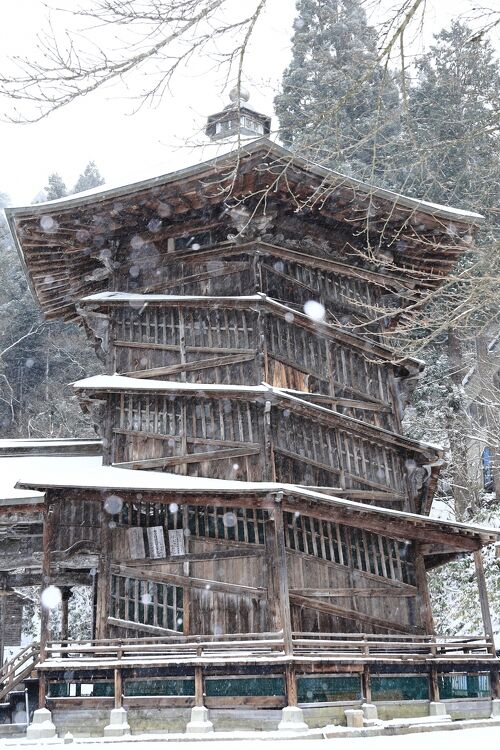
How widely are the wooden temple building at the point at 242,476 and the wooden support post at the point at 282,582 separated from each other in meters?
0.04

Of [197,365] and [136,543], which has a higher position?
[197,365]

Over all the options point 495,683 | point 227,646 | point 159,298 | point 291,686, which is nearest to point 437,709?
point 495,683

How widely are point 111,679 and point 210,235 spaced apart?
9.24 meters

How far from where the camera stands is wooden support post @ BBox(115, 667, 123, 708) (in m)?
12.1

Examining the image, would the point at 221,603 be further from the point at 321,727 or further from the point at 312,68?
the point at 312,68

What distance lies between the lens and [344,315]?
17094 mm

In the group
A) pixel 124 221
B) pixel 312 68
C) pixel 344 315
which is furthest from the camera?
pixel 312 68

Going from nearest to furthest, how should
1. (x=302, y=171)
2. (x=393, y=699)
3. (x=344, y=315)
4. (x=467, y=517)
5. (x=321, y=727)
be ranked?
(x=321, y=727), (x=393, y=699), (x=302, y=171), (x=344, y=315), (x=467, y=517)

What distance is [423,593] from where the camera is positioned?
15.4 metres

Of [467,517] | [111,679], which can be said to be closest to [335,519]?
[111,679]

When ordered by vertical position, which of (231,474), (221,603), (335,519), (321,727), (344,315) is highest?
(344,315)

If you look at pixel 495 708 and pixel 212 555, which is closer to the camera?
pixel 212 555

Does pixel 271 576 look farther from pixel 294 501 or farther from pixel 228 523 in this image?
pixel 294 501

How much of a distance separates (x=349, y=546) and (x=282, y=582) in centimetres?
273
